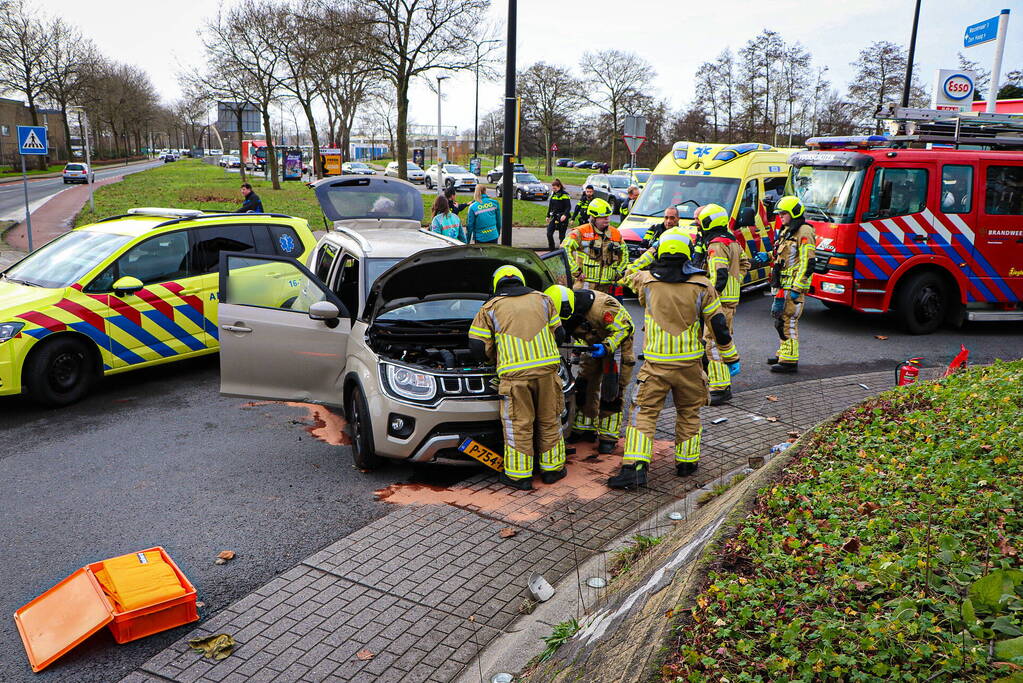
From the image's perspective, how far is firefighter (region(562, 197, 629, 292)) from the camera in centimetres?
972

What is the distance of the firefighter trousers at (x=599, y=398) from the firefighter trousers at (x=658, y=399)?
1.81 ft

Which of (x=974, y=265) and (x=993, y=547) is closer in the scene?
(x=993, y=547)

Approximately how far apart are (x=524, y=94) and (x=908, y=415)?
186 feet

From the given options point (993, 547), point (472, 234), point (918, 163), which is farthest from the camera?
point (472, 234)

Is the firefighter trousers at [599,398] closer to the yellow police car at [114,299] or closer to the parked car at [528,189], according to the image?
the yellow police car at [114,299]

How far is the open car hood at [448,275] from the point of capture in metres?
6.42

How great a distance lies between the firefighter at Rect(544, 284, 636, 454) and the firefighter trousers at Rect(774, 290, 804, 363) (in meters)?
3.06

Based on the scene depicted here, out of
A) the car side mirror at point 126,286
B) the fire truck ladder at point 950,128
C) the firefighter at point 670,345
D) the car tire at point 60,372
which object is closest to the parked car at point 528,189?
the fire truck ladder at point 950,128

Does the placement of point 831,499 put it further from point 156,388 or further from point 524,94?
point 524,94

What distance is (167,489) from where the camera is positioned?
581 cm

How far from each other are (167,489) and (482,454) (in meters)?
2.28

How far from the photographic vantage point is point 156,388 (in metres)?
8.41

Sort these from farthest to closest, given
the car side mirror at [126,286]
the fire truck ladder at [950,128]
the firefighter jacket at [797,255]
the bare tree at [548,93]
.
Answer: the bare tree at [548,93], the fire truck ladder at [950,128], the firefighter jacket at [797,255], the car side mirror at [126,286]

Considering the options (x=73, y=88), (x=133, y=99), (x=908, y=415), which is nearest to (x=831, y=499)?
(x=908, y=415)
